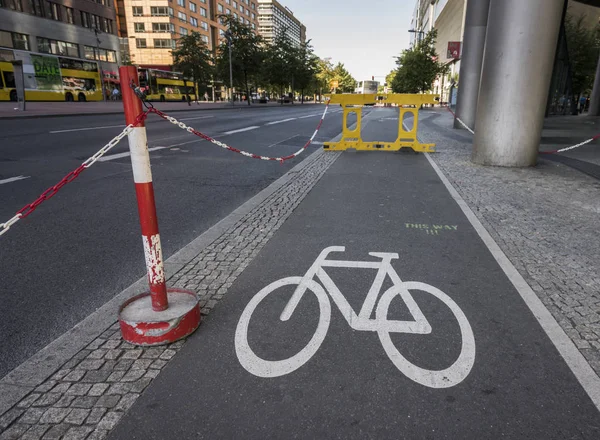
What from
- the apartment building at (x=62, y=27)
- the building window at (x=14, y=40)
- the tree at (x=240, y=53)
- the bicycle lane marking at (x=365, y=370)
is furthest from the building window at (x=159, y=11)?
the bicycle lane marking at (x=365, y=370)

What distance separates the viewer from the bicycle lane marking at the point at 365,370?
2111mm

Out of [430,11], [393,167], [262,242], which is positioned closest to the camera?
[262,242]

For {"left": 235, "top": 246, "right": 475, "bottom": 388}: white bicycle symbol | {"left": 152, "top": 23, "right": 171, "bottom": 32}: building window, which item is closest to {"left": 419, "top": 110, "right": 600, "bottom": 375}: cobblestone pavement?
{"left": 235, "top": 246, "right": 475, "bottom": 388}: white bicycle symbol

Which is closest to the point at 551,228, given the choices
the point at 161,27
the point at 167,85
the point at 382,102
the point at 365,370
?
the point at 365,370

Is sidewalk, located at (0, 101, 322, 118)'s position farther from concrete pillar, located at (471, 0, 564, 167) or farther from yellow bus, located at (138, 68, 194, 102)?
concrete pillar, located at (471, 0, 564, 167)

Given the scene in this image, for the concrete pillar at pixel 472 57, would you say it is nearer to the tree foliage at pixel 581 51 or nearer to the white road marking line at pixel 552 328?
the white road marking line at pixel 552 328

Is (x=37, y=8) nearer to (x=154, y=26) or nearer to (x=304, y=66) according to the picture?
(x=154, y=26)

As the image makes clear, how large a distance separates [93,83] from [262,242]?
49.1 m

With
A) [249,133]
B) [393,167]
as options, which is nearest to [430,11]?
[249,133]

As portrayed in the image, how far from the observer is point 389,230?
5.20 metres

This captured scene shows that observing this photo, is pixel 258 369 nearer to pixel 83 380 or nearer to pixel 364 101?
pixel 83 380

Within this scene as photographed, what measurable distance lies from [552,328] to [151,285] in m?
2.80

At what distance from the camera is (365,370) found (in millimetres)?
2539

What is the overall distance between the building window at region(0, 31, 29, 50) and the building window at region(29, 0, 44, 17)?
3.69m
